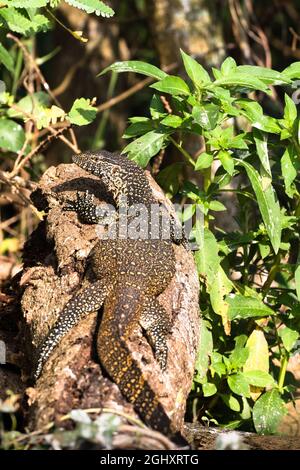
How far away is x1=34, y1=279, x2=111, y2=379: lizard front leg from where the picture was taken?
4977mm

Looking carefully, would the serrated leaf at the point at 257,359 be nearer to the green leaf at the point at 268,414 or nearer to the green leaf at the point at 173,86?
the green leaf at the point at 268,414

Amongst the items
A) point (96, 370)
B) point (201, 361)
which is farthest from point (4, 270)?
point (96, 370)

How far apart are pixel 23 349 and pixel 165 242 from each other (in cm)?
124

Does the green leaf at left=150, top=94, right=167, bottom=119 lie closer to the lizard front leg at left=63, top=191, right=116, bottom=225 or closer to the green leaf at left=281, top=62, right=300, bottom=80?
the lizard front leg at left=63, top=191, right=116, bottom=225

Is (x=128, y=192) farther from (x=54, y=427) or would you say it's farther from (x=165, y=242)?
(x=54, y=427)

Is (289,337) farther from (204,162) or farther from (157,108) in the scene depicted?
(157,108)

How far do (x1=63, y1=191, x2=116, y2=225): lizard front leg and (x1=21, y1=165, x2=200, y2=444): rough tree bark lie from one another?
0.05 metres

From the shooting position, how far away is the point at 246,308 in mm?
5797

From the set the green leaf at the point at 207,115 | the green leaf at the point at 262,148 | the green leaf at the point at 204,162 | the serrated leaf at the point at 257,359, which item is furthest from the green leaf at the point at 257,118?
the serrated leaf at the point at 257,359

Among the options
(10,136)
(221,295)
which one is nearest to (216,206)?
(221,295)

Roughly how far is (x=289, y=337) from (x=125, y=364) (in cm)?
175

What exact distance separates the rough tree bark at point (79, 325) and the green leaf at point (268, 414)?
82 cm

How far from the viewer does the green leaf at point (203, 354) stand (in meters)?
5.74

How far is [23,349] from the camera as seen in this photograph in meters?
5.74
